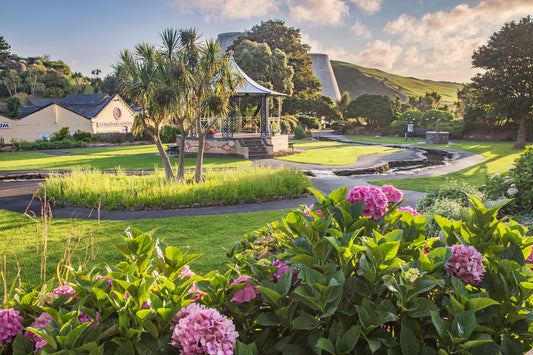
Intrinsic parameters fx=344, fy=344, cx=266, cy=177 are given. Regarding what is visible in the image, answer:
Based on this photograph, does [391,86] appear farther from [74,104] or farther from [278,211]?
[278,211]

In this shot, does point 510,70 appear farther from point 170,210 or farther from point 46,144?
point 46,144

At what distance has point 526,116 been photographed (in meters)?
25.8

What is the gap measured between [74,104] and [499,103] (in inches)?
1676

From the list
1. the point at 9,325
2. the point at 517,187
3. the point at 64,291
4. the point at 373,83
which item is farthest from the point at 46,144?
the point at 373,83

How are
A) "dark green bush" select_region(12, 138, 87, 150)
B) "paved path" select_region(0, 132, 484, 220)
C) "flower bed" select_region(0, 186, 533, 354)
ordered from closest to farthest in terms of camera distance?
"flower bed" select_region(0, 186, 533, 354), "paved path" select_region(0, 132, 484, 220), "dark green bush" select_region(12, 138, 87, 150)

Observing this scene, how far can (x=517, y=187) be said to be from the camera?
6605 millimetres

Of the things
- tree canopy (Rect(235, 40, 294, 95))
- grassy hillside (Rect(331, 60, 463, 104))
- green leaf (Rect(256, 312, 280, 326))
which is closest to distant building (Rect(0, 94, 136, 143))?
tree canopy (Rect(235, 40, 294, 95))

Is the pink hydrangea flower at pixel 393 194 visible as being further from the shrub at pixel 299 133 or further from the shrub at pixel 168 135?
the shrub at pixel 299 133

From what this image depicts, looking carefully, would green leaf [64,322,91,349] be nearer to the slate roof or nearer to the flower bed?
the flower bed

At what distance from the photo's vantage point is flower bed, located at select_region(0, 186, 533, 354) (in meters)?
1.36

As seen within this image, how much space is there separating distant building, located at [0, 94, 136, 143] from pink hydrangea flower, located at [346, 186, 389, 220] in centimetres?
3414

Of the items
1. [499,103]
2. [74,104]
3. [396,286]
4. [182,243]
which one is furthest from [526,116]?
[74,104]

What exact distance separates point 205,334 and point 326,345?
0.46 metres

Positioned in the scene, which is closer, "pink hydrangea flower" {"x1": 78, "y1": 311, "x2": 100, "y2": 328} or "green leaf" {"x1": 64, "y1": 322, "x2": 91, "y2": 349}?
"green leaf" {"x1": 64, "y1": 322, "x2": 91, "y2": 349}
